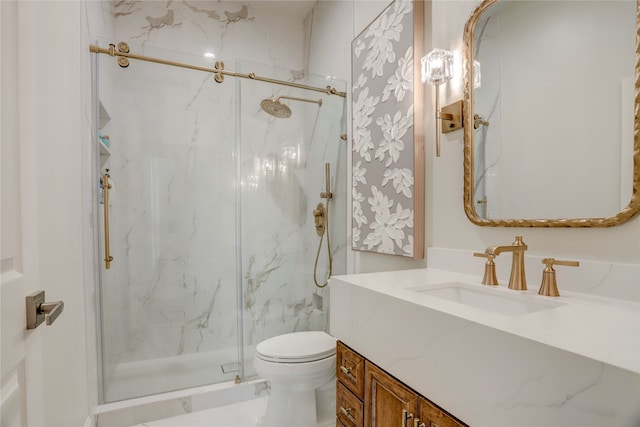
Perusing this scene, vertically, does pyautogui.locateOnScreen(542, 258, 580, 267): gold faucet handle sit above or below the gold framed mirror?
below

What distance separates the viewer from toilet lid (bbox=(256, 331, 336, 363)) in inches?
61.9

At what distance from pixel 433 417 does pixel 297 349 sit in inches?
38.5

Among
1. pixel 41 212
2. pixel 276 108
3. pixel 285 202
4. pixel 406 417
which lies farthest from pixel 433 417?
pixel 276 108

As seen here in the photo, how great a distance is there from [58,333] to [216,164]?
157 centimetres

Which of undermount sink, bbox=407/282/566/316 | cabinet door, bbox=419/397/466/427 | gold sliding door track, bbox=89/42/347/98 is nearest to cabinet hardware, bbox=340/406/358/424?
cabinet door, bbox=419/397/466/427

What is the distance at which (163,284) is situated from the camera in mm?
2258

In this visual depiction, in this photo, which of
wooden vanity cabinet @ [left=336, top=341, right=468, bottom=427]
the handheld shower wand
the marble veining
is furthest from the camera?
the handheld shower wand

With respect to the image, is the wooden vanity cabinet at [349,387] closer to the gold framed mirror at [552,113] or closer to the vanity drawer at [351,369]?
the vanity drawer at [351,369]

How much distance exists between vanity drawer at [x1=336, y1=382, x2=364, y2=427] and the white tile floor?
86cm

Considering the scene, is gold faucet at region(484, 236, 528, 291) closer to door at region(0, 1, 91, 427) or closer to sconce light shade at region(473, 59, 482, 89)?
sconce light shade at region(473, 59, 482, 89)

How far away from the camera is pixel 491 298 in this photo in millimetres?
1029

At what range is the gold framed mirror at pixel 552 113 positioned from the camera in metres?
0.85

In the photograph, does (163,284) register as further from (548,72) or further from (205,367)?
(548,72)

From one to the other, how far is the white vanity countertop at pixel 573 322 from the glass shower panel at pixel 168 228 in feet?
5.45
